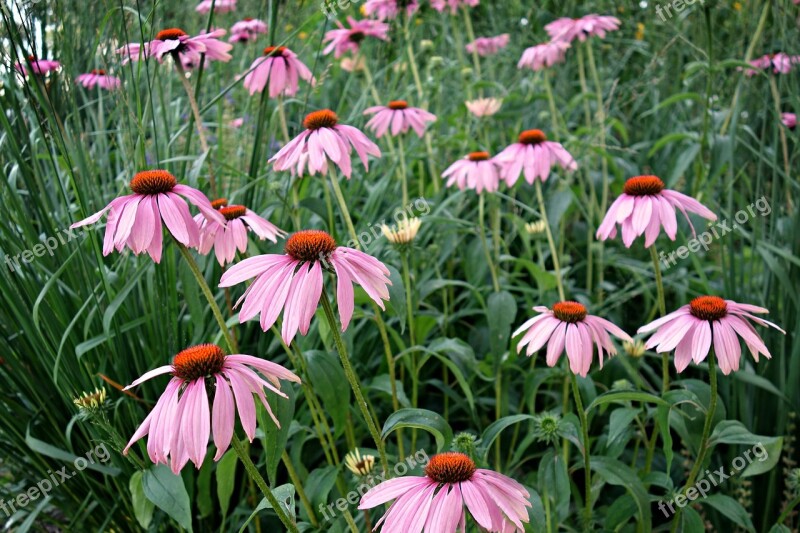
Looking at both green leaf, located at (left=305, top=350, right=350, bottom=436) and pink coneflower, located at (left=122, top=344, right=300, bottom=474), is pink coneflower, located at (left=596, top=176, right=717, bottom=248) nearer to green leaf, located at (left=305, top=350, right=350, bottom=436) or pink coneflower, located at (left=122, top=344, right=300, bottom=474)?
green leaf, located at (left=305, top=350, right=350, bottom=436)

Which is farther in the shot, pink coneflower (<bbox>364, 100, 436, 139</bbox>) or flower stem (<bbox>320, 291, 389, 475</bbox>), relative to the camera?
pink coneflower (<bbox>364, 100, 436, 139</bbox>)

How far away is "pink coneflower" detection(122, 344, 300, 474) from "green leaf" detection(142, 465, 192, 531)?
26cm

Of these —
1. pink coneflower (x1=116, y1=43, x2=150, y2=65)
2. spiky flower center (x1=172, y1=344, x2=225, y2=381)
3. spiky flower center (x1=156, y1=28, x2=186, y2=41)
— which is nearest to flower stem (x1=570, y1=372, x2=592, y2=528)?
spiky flower center (x1=172, y1=344, x2=225, y2=381)

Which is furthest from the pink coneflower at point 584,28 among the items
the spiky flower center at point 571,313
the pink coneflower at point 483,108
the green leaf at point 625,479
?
the green leaf at point 625,479

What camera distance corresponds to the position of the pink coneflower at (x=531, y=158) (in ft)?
5.48

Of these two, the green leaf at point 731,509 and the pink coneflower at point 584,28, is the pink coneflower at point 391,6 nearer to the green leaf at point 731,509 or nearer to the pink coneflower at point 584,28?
the pink coneflower at point 584,28

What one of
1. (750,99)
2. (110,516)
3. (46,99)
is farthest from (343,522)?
(750,99)

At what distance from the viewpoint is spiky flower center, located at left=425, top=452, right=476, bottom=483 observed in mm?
866

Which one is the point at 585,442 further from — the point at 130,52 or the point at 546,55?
the point at 546,55

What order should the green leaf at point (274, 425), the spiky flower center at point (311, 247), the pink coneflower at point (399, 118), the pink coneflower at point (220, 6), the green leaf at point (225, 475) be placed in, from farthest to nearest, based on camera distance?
the pink coneflower at point (220, 6), the pink coneflower at point (399, 118), the green leaf at point (225, 475), the green leaf at point (274, 425), the spiky flower center at point (311, 247)

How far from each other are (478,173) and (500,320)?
38 centimetres

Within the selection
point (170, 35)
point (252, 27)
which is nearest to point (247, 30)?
point (252, 27)

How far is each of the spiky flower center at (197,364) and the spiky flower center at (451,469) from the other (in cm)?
29

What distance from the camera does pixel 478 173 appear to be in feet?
5.75
